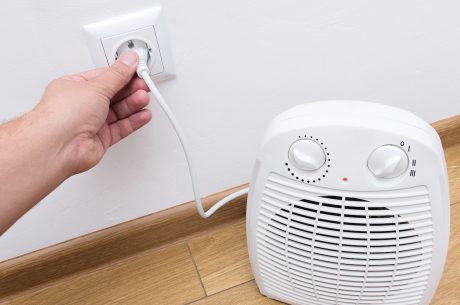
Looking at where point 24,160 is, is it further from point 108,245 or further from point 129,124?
point 108,245

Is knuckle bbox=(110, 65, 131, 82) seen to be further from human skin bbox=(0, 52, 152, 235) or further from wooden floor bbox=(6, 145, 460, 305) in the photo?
wooden floor bbox=(6, 145, 460, 305)

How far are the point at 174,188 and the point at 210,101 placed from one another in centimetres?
16

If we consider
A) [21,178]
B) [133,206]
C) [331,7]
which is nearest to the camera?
[21,178]

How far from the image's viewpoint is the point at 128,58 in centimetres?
45

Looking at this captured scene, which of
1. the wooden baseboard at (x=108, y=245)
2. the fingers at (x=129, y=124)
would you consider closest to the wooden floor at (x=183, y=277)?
the wooden baseboard at (x=108, y=245)

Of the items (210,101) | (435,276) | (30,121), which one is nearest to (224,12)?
(210,101)

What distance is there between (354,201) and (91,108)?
0.95 feet

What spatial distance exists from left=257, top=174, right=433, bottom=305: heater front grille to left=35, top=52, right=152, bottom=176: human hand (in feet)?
0.63

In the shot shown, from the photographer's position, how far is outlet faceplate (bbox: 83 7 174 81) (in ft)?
1.47

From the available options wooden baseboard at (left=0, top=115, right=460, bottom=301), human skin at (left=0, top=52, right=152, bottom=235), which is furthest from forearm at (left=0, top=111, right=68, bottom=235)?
wooden baseboard at (left=0, top=115, right=460, bottom=301)

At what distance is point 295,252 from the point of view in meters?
0.46

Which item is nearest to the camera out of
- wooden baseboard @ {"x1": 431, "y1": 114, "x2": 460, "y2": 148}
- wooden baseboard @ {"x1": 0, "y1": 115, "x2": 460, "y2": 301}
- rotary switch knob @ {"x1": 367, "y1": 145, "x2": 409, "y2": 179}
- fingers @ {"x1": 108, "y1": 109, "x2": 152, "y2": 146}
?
rotary switch knob @ {"x1": 367, "y1": 145, "x2": 409, "y2": 179}

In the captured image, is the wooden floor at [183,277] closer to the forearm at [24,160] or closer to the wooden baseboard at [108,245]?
the wooden baseboard at [108,245]

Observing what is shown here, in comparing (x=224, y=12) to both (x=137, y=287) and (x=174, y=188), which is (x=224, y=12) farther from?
(x=137, y=287)
